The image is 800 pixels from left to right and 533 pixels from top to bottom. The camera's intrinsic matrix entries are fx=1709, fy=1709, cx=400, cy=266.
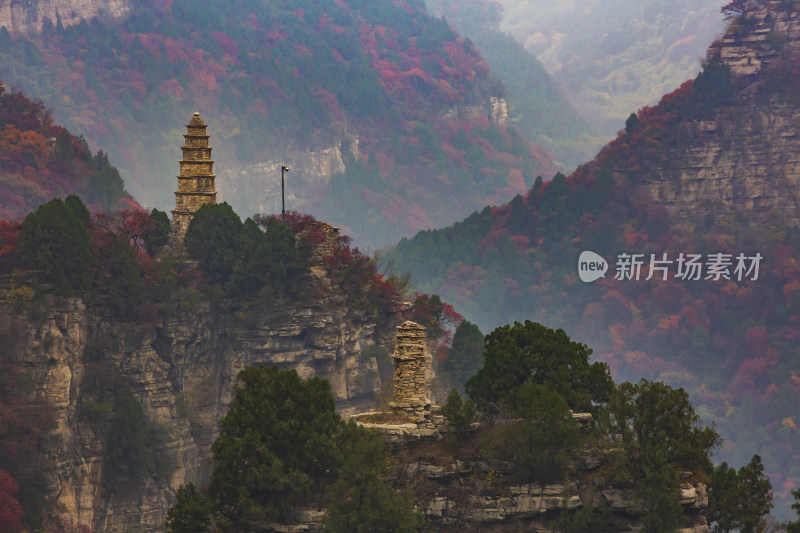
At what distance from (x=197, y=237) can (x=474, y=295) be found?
304 ft

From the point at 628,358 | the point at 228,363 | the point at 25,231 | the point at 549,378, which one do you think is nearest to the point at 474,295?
the point at 628,358

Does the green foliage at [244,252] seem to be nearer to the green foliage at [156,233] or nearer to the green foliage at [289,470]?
A: the green foliage at [156,233]

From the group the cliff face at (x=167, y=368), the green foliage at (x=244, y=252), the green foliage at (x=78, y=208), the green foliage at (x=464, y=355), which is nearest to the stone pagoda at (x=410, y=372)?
the cliff face at (x=167, y=368)

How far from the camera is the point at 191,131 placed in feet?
359

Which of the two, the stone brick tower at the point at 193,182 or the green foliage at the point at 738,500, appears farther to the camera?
the stone brick tower at the point at 193,182

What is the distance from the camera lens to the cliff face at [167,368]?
3883 inches

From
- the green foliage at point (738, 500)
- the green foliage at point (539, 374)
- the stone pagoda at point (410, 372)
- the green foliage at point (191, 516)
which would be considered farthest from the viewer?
the green foliage at point (539, 374)

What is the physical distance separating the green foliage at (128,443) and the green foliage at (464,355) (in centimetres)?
2424

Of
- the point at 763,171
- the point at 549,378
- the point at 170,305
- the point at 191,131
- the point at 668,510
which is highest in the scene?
the point at 763,171

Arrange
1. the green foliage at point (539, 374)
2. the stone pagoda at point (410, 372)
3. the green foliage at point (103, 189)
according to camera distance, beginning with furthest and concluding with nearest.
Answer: the green foliage at point (103, 189) < the green foliage at point (539, 374) < the stone pagoda at point (410, 372)

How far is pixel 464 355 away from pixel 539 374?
5067 cm

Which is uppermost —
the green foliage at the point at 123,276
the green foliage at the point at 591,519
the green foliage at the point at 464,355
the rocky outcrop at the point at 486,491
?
the green foliage at the point at 123,276

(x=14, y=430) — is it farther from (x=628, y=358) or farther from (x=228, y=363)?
(x=628, y=358)

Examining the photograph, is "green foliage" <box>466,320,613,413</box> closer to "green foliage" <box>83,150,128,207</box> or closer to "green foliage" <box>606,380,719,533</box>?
"green foliage" <box>606,380,719,533</box>
